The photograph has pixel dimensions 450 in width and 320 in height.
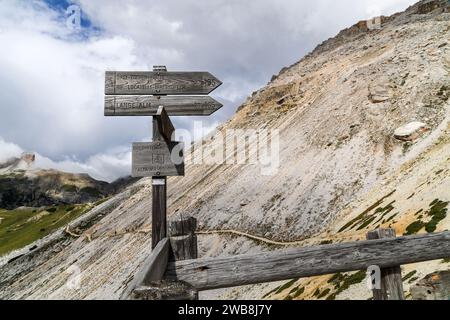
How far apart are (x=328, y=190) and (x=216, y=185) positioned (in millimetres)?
23597

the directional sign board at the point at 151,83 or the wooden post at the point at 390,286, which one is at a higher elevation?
the directional sign board at the point at 151,83

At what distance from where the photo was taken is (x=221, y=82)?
8352 millimetres

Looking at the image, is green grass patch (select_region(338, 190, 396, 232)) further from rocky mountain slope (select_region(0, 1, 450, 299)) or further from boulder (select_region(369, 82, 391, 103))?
boulder (select_region(369, 82, 391, 103))

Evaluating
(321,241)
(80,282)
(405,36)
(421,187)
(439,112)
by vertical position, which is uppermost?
(405,36)

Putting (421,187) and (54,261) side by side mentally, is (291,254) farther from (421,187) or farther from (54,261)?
(54,261)

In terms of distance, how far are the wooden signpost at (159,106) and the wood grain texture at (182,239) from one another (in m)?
0.94

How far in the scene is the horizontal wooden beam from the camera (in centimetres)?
575

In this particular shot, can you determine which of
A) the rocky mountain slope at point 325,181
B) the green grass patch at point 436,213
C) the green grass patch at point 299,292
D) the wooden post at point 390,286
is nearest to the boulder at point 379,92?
the rocky mountain slope at point 325,181

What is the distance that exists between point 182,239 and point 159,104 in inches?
112

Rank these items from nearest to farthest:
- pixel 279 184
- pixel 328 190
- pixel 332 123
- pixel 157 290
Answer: pixel 157 290
pixel 328 190
pixel 279 184
pixel 332 123

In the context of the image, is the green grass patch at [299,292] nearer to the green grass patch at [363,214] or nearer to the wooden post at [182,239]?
the green grass patch at [363,214]

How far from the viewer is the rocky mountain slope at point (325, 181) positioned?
36.2m

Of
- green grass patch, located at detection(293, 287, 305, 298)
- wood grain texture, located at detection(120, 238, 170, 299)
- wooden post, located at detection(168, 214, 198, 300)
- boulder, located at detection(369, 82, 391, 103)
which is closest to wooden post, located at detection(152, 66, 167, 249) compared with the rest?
wooden post, located at detection(168, 214, 198, 300)

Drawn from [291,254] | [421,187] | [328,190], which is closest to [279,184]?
[328,190]
